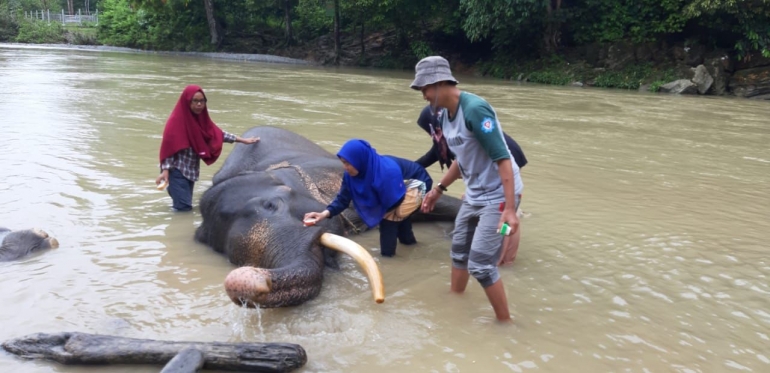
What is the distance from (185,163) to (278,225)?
209 centimetres

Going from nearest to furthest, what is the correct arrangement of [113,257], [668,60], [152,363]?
1. [152,363]
2. [113,257]
3. [668,60]

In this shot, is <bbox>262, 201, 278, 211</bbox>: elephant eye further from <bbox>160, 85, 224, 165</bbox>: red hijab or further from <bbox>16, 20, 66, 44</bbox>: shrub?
<bbox>16, 20, 66, 44</bbox>: shrub

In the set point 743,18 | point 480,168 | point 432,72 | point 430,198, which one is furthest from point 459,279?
point 743,18

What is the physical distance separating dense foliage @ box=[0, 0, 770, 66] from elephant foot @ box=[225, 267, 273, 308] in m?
21.1

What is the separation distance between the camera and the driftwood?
304 centimetres

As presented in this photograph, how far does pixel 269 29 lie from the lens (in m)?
41.9

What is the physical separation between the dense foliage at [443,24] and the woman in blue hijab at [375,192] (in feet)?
63.7

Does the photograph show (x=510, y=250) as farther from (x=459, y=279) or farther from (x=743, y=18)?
(x=743, y=18)

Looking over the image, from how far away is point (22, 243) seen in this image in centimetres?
462

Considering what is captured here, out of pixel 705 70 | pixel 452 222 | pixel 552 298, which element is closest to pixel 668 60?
pixel 705 70

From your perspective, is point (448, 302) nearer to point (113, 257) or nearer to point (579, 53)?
point (113, 257)

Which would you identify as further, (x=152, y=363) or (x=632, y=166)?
(x=632, y=166)

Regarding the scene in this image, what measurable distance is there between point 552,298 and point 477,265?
2.71ft

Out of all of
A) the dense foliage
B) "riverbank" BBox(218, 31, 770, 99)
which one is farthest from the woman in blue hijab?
the dense foliage
